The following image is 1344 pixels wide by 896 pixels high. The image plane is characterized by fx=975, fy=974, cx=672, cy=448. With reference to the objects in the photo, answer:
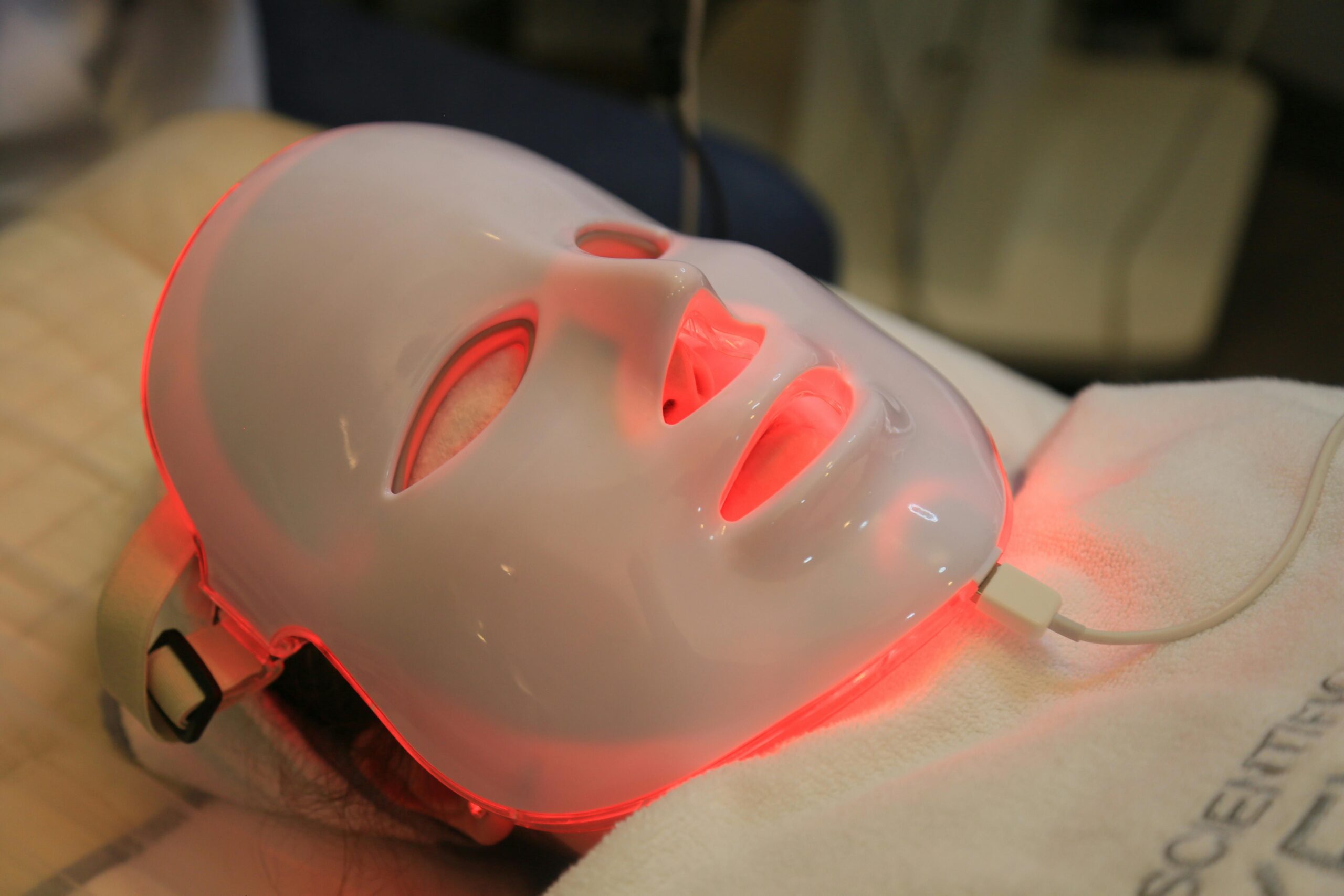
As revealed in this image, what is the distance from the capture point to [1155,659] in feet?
1.54

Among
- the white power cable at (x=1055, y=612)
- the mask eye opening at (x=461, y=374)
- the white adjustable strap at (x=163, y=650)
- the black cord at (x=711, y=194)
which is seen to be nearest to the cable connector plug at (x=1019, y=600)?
the white power cable at (x=1055, y=612)

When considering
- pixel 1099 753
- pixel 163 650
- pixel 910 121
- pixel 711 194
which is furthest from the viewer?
pixel 910 121

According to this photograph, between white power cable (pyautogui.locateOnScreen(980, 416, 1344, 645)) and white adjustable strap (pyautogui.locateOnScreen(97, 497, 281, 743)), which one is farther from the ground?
white power cable (pyautogui.locateOnScreen(980, 416, 1344, 645))

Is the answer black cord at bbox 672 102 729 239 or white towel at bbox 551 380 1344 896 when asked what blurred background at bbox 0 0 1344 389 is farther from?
white towel at bbox 551 380 1344 896

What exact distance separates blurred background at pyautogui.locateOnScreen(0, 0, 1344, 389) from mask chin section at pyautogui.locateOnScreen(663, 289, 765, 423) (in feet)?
1.72

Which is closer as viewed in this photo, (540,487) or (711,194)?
(540,487)

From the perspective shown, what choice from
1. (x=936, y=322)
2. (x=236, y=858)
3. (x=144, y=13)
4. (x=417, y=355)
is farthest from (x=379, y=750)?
(x=936, y=322)

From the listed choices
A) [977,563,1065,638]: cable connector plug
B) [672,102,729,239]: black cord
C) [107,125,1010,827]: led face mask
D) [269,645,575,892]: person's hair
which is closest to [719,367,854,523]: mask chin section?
[107,125,1010,827]: led face mask

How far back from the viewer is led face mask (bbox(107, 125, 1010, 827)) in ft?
1.46

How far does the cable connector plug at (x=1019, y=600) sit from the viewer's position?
463 mm

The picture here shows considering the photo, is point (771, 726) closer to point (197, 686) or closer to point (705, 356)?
point (705, 356)

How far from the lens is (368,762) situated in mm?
544

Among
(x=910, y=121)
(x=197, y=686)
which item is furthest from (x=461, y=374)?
(x=910, y=121)

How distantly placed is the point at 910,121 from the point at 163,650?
1509mm
